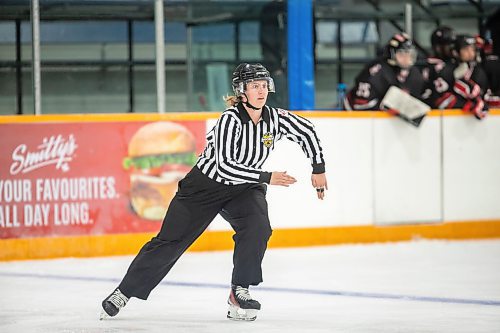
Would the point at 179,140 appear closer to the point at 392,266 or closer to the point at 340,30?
the point at 392,266

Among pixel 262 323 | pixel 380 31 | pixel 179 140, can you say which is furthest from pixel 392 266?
pixel 380 31

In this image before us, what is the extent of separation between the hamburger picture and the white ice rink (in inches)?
17.6

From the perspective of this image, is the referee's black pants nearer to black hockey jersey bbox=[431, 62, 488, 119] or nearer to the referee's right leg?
the referee's right leg

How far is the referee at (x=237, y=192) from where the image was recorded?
18.3 ft

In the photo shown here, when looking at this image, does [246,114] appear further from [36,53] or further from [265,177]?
[36,53]

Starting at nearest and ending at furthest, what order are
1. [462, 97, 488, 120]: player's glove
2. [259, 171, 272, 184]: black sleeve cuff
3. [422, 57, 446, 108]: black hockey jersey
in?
1. [259, 171, 272, 184]: black sleeve cuff
2. [462, 97, 488, 120]: player's glove
3. [422, 57, 446, 108]: black hockey jersey

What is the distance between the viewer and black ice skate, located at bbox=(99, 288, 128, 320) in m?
5.66

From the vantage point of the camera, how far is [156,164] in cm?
890

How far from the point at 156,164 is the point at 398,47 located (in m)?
2.21

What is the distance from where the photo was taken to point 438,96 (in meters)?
10.1

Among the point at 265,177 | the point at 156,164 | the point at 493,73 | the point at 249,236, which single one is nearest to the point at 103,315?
the point at 249,236

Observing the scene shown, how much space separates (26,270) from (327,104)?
427 centimetres

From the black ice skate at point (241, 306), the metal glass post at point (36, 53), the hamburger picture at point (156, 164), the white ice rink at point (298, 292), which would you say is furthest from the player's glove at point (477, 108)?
the black ice skate at point (241, 306)

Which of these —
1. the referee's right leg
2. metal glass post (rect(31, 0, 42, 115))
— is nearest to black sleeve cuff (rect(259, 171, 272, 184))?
the referee's right leg
